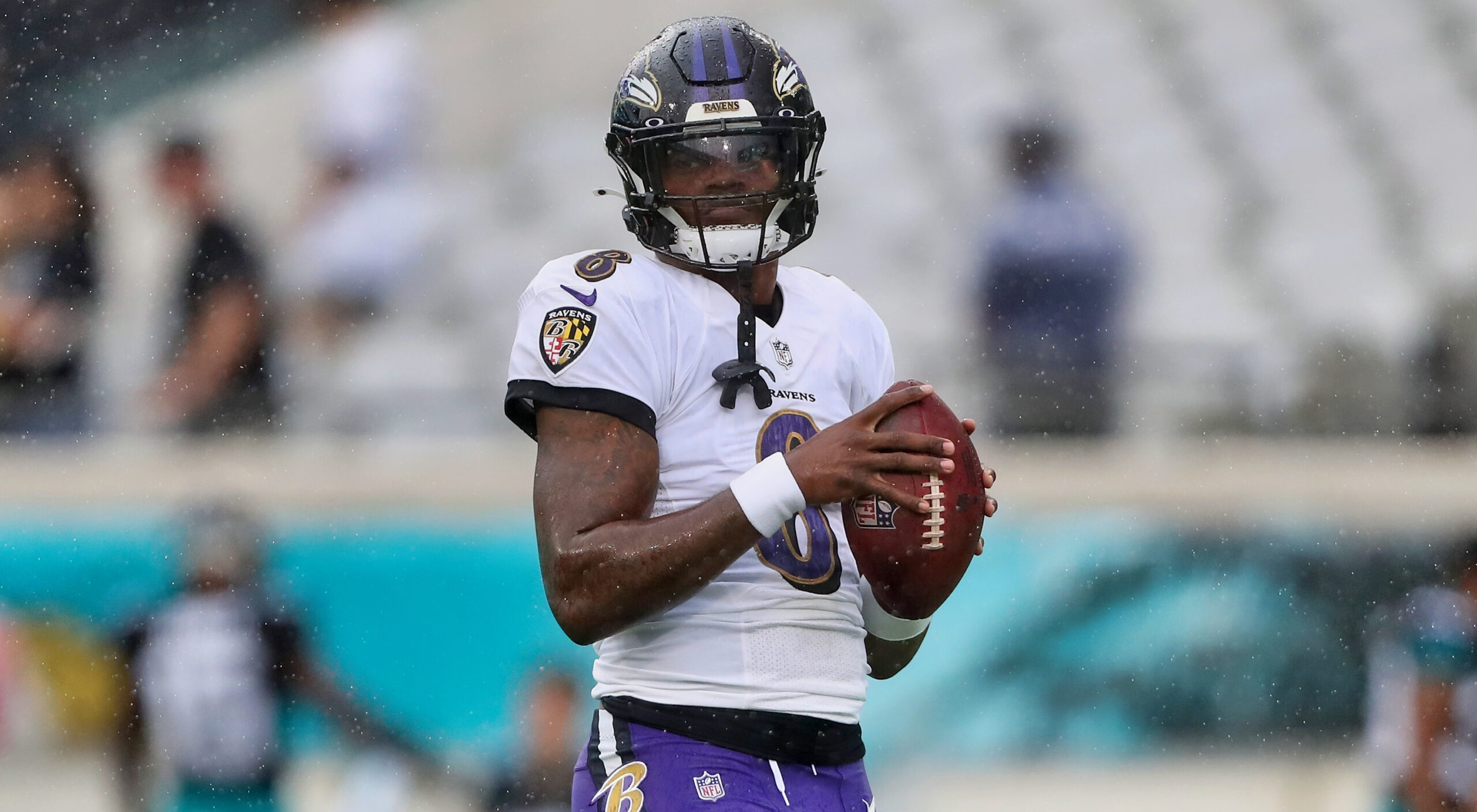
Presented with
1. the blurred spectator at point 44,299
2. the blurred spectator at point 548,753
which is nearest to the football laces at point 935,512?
the blurred spectator at point 548,753

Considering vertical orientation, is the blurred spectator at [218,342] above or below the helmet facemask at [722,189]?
below

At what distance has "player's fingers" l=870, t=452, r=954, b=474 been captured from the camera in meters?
1.99

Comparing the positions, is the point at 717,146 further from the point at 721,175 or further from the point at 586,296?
the point at 586,296

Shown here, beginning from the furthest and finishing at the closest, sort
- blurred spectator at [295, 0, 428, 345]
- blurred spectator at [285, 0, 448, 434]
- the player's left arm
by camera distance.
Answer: blurred spectator at [295, 0, 428, 345], blurred spectator at [285, 0, 448, 434], the player's left arm

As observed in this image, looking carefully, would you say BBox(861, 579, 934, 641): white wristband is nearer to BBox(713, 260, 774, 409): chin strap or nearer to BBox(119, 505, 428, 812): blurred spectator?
BBox(713, 260, 774, 409): chin strap

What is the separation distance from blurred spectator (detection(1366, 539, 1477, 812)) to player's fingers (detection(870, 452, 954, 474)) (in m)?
4.20

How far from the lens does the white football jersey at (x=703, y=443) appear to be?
2.15m

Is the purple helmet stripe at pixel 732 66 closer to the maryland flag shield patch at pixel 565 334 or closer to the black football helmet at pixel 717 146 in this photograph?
the black football helmet at pixel 717 146

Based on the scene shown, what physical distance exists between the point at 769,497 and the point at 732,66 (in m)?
0.70

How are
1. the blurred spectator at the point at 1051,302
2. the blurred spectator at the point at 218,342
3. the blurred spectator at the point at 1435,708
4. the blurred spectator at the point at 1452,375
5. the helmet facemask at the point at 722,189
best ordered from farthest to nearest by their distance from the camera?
the blurred spectator at the point at 1452,375, the blurred spectator at the point at 1051,302, the blurred spectator at the point at 218,342, the blurred spectator at the point at 1435,708, the helmet facemask at the point at 722,189

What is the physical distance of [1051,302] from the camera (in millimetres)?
7258

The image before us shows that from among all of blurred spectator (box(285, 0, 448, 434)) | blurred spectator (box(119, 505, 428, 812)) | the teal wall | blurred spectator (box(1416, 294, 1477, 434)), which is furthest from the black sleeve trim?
blurred spectator (box(1416, 294, 1477, 434))

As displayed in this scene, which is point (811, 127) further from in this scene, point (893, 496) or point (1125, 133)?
point (1125, 133)

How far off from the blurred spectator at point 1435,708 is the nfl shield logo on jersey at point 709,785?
4171 millimetres
